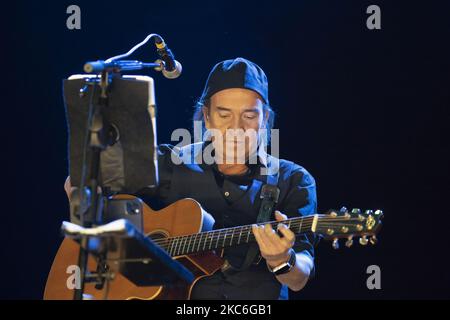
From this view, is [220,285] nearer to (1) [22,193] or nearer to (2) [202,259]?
(2) [202,259]

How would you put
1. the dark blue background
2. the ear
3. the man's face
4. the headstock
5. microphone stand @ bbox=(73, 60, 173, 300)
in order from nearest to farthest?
microphone stand @ bbox=(73, 60, 173, 300) → the headstock → the man's face → the ear → the dark blue background

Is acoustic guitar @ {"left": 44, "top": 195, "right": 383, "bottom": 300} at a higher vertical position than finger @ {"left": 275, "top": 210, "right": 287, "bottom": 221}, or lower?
lower

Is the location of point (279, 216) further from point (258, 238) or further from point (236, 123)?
point (236, 123)

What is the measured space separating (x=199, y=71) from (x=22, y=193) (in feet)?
4.86

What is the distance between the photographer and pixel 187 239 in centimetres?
342

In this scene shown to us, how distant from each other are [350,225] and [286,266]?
0.42 metres

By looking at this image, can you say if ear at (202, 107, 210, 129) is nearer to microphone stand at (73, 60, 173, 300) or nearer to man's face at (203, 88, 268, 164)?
man's face at (203, 88, 268, 164)

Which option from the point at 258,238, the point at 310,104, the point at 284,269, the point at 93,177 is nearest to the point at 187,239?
the point at 258,238

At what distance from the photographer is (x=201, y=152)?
3.92 metres

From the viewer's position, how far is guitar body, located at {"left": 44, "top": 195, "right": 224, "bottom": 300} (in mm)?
3365

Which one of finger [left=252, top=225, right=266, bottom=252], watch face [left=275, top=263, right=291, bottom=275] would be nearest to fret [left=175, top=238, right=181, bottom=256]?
finger [left=252, top=225, right=266, bottom=252]

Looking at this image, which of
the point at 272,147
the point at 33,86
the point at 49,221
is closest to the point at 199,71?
the point at 272,147

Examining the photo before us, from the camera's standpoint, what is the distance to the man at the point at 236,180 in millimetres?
3520

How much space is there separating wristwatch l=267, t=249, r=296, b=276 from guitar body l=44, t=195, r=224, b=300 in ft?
0.97
